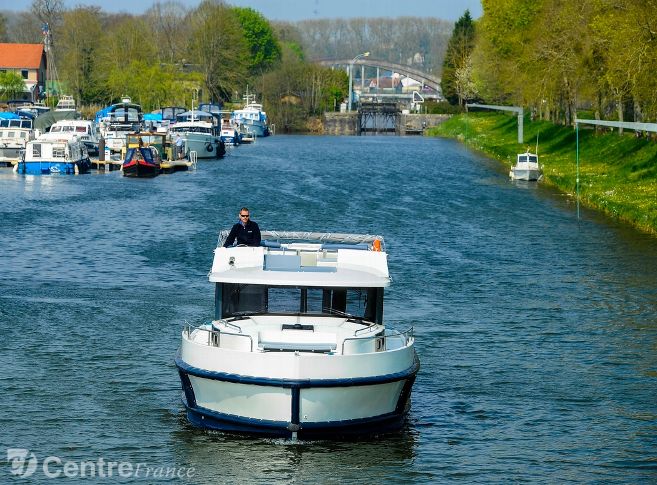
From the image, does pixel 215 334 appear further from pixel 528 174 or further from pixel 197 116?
pixel 197 116

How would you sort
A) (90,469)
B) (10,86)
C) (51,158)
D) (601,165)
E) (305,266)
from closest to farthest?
(90,469) → (305,266) → (601,165) → (51,158) → (10,86)

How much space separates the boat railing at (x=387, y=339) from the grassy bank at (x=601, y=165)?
32.9 m

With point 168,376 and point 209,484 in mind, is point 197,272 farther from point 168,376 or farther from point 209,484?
point 209,484

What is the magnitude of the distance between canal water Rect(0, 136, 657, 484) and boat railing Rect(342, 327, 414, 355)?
1.86 metres

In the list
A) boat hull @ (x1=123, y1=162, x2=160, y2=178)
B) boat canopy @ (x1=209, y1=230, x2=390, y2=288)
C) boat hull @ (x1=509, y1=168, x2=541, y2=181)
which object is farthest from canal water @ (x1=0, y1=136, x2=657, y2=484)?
boat hull @ (x1=123, y1=162, x2=160, y2=178)

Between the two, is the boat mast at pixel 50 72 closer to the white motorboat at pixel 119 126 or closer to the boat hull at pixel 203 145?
the white motorboat at pixel 119 126

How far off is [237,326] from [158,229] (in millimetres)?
34611

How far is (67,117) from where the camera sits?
127375mm

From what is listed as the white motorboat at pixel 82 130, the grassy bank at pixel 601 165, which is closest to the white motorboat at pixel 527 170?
the grassy bank at pixel 601 165

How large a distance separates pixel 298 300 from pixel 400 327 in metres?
10.5

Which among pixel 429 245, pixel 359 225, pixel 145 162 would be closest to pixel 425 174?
pixel 145 162

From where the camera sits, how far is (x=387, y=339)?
976 inches

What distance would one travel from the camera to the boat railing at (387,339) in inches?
916

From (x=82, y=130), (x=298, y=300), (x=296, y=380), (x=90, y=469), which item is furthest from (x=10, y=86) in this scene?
(x=296, y=380)
